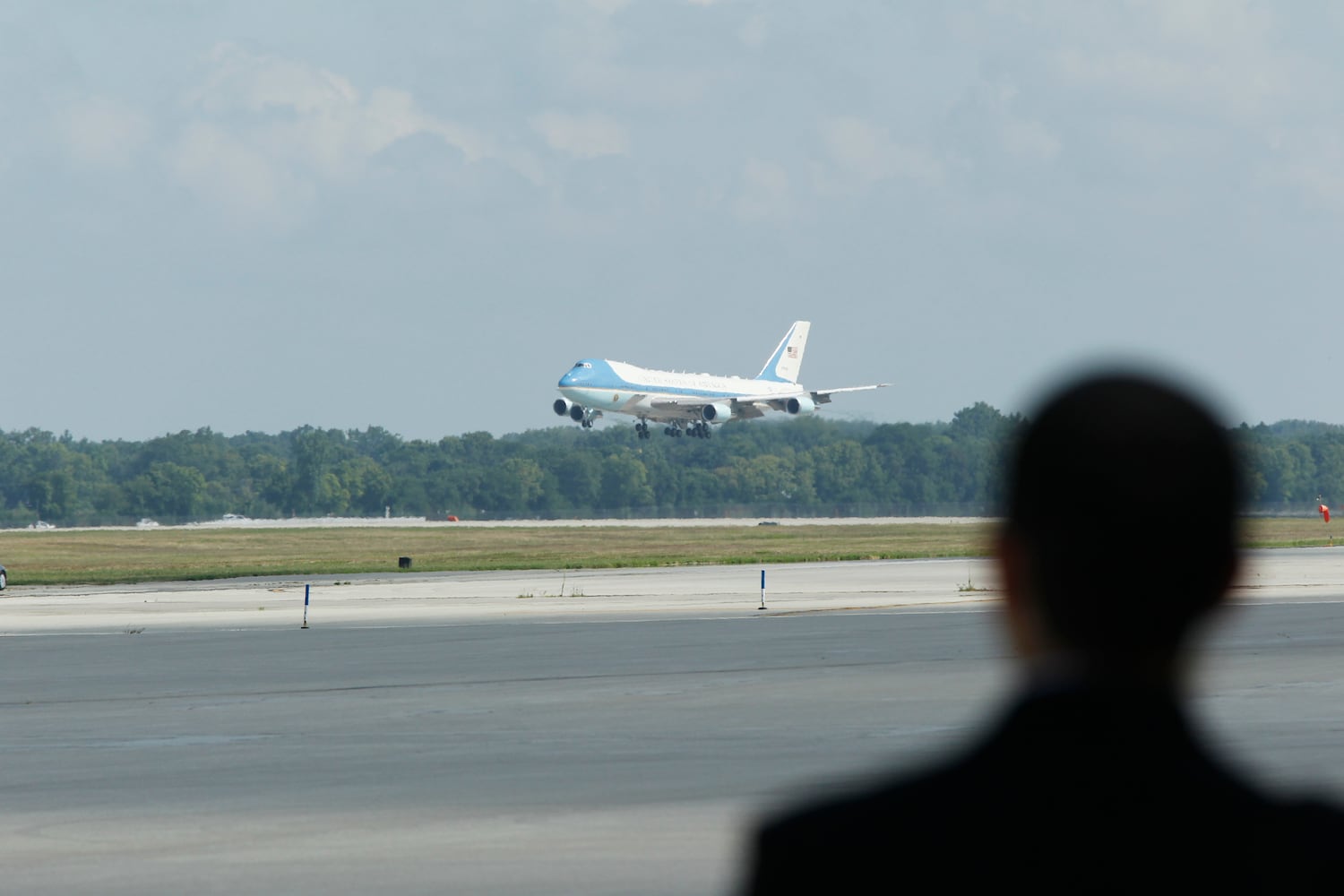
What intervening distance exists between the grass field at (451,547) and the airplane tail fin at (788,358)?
10.7 meters

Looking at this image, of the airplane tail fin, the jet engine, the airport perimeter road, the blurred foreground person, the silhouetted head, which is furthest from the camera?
the airplane tail fin

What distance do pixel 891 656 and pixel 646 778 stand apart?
13.7 m

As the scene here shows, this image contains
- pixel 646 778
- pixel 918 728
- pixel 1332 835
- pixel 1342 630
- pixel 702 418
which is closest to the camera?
pixel 1332 835

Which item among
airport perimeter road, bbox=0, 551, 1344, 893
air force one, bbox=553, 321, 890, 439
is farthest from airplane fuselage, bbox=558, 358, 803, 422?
airport perimeter road, bbox=0, 551, 1344, 893

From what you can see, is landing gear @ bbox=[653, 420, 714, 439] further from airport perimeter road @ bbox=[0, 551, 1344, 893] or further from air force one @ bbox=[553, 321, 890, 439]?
airport perimeter road @ bbox=[0, 551, 1344, 893]

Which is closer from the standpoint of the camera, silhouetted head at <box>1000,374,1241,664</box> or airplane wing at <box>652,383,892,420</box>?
silhouetted head at <box>1000,374,1241,664</box>

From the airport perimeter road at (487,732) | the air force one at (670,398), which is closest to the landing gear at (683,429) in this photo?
the air force one at (670,398)

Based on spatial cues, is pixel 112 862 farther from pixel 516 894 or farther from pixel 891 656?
pixel 891 656

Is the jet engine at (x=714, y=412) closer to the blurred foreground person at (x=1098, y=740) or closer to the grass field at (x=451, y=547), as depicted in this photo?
the grass field at (x=451, y=547)

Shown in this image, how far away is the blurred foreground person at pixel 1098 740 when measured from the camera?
6.98 feet

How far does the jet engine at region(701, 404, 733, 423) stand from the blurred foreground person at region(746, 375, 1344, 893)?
324ft

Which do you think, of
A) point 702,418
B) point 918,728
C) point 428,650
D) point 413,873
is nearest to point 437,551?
point 702,418

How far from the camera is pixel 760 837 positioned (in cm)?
222

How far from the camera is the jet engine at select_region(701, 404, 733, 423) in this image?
332 ft
